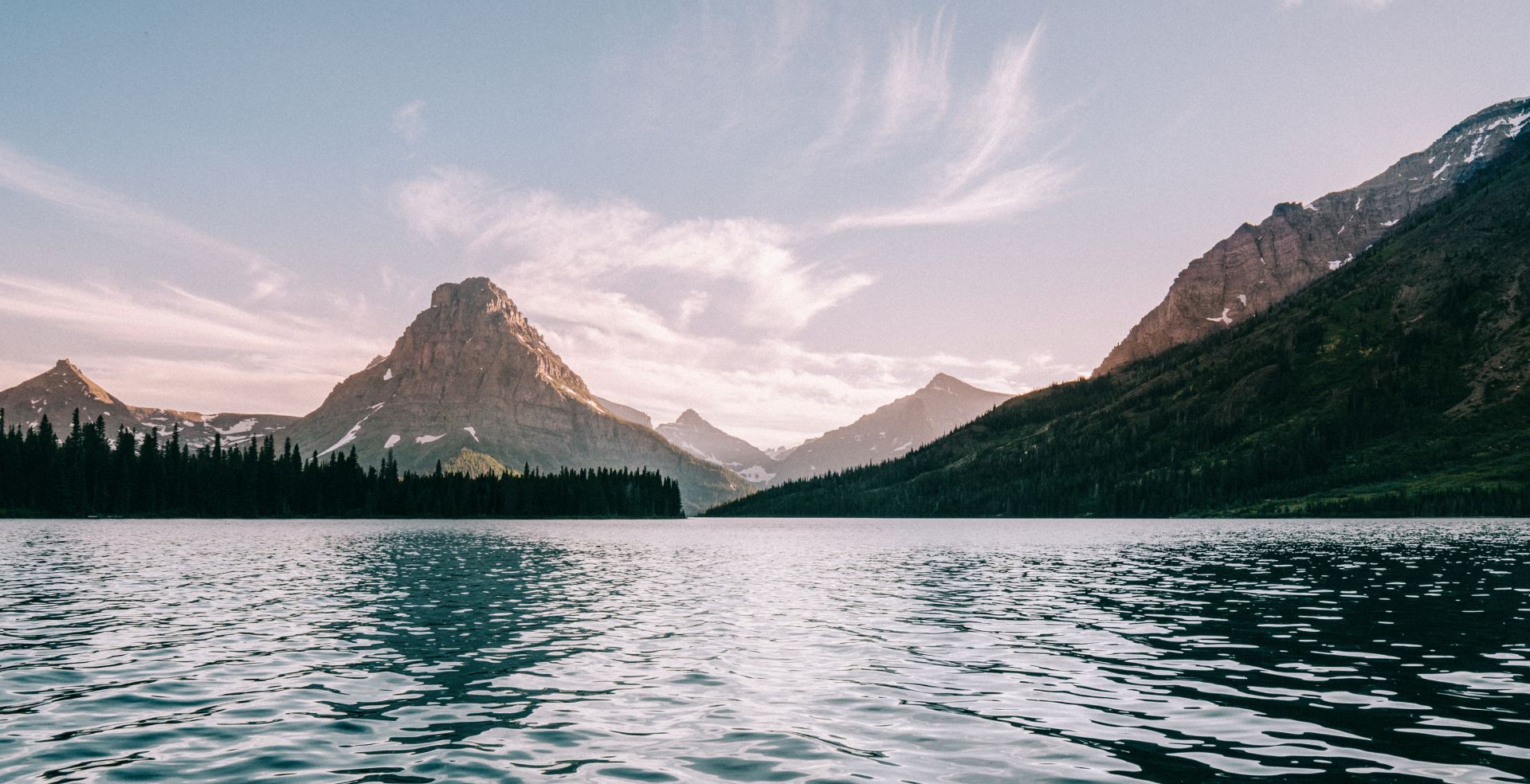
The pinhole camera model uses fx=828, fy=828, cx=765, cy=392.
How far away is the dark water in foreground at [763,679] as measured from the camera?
15617 millimetres

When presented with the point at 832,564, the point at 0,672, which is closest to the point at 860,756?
the point at 0,672

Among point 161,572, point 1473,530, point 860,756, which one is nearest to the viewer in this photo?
point 860,756

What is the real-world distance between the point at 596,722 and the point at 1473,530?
15758 cm

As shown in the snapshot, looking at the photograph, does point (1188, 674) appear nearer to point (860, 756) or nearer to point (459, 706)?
point (860, 756)

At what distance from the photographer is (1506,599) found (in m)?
40.8

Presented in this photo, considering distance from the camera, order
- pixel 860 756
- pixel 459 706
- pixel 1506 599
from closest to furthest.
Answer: pixel 860 756 < pixel 459 706 < pixel 1506 599

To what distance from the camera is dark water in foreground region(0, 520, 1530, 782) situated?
1562cm

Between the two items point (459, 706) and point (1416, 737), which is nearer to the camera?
point (1416, 737)

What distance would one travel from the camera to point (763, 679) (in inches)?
957

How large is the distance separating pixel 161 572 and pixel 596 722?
5594cm

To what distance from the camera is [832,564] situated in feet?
245

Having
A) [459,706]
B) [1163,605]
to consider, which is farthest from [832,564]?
[459,706]

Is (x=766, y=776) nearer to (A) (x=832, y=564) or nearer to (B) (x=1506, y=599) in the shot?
(B) (x=1506, y=599)

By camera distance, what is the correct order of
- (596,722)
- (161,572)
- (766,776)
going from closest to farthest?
(766,776) < (596,722) < (161,572)
